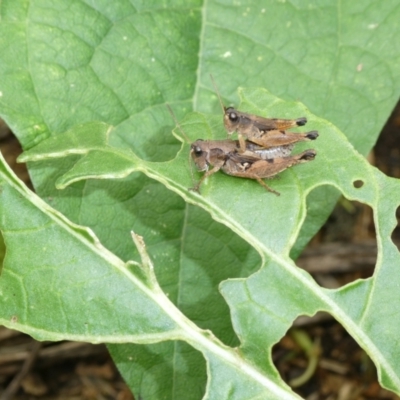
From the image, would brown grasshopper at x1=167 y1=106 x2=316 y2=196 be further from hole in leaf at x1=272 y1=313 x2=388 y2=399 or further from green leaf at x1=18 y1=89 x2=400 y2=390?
hole in leaf at x1=272 y1=313 x2=388 y2=399

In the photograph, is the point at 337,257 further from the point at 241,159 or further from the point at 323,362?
the point at 241,159

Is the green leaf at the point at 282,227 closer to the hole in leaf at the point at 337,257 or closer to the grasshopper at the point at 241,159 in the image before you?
the grasshopper at the point at 241,159

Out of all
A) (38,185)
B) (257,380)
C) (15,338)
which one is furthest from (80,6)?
(15,338)

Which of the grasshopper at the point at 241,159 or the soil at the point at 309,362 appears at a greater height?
the grasshopper at the point at 241,159

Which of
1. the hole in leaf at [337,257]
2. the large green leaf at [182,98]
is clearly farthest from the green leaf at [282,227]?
the hole in leaf at [337,257]

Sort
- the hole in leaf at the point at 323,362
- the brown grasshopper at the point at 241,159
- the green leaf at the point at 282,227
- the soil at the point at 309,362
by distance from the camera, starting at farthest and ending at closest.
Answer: the hole in leaf at the point at 323,362
the soil at the point at 309,362
the brown grasshopper at the point at 241,159
the green leaf at the point at 282,227

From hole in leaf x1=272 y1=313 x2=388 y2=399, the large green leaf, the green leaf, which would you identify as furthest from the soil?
the green leaf
